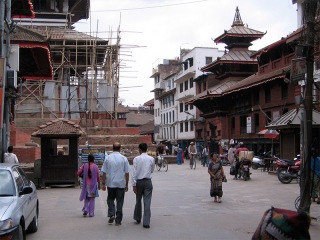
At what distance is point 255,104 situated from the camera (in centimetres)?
3972

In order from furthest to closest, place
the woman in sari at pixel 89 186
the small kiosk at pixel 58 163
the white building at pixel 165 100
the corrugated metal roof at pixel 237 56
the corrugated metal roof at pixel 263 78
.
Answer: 1. the white building at pixel 165 100
2. the corrugated metal roof at pixel 237 56
3. the corrugated metal roof at pixel 263 78
4. the small kiosk at pixel 58 163
5. the woman in sari at pixel 89 186

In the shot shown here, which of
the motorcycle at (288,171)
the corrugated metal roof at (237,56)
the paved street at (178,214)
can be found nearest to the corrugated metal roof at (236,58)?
the corrugated metal roof at (237,56)

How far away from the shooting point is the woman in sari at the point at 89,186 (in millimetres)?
10797

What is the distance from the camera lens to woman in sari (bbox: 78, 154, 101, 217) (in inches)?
425

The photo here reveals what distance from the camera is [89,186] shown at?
10.8 meters

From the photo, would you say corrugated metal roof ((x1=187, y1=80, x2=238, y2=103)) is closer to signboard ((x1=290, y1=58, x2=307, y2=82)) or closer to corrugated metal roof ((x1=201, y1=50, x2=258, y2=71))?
corrugated metal roof ((x1=201, y1=50, x2=258, y2=71))

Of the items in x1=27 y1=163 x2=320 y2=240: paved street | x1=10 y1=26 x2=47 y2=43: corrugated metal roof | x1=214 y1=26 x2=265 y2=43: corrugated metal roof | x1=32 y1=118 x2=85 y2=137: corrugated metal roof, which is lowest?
x1=27 y1=163 x2=320 y2=240: paved street

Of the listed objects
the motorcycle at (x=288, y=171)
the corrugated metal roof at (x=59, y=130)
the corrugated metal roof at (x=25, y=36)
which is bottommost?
→ the motorcycle at (x=288, y=171)

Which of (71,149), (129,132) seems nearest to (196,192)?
(71,149)

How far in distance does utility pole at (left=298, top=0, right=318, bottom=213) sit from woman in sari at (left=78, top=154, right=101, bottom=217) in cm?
464

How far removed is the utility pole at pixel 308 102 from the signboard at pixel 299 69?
0.13 metres

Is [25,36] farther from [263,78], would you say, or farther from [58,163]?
[263,78]

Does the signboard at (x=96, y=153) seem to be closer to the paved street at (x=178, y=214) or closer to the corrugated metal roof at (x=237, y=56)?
the paved street at (x=178, y=214)

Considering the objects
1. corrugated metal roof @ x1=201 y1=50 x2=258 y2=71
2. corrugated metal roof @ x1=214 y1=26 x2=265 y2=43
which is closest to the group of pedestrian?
corrugated metal roof @ x1=201 y1=50 x2=258 y2=71
